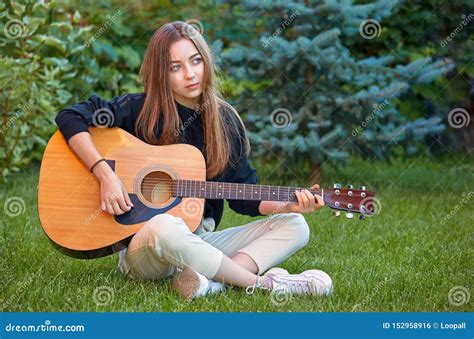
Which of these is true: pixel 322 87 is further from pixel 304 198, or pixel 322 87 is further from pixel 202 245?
pixel 202 245

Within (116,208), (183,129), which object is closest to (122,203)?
(116,208)

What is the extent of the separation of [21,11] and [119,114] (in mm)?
2092

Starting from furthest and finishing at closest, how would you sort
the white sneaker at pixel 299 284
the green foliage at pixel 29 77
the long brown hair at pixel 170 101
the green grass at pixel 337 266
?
the green foliage at pixel 29 77, the long brown hair at pixel 170 101, the white sneaker at pixel 299 284, the green grass at pixel 337 266

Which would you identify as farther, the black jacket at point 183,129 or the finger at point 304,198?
the black jacket at point 183,129

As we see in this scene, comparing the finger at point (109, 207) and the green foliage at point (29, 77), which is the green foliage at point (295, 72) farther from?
the finger at point (109, 207)

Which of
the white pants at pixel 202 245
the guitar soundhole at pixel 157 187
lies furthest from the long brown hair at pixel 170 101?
the white pants at pixel 202 245

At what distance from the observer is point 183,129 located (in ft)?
9.16

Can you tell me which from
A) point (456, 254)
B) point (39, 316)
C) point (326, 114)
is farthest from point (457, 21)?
point (39, 316)

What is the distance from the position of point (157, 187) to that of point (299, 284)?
572 mm

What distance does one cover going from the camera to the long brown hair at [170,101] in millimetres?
2721

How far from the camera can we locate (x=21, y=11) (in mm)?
4512

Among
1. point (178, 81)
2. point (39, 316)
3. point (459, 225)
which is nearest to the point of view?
point (39, 316)

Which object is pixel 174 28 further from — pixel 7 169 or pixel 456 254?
pixel 7 169

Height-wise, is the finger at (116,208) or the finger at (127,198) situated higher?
the finger at (127,198)
